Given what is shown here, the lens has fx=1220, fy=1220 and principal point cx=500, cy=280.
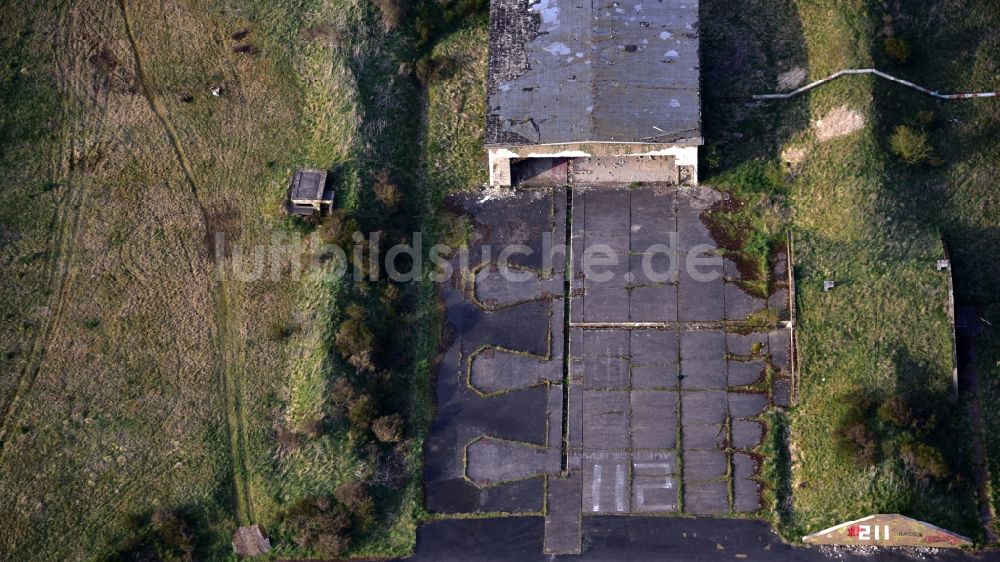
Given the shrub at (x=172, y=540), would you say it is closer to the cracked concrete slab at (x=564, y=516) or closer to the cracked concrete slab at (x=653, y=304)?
the cracked concrete slab at (x=564, y=516)

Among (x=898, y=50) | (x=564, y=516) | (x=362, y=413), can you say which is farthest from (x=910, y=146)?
(x=362, y=413)

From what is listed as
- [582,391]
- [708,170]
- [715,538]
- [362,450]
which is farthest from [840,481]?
[362,450]

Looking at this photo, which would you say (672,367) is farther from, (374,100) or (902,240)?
(374,100)

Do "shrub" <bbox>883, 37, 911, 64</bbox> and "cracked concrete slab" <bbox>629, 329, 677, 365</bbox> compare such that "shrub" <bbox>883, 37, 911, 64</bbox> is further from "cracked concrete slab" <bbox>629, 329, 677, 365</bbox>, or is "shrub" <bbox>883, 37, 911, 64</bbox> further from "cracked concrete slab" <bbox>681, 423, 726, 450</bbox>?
"cracked concrete slab" <bbox>681, 423, 726, 450</bbox>

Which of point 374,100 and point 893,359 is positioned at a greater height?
point 374,100

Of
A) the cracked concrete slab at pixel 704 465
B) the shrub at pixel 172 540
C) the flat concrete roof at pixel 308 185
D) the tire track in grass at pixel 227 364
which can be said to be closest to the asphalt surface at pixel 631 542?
the cracked concrete slab at pixel 704 465

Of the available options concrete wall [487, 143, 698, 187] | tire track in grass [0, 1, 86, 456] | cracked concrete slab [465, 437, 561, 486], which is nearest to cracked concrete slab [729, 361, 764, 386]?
cracked concrete slab [465, 437, 561, 486]
